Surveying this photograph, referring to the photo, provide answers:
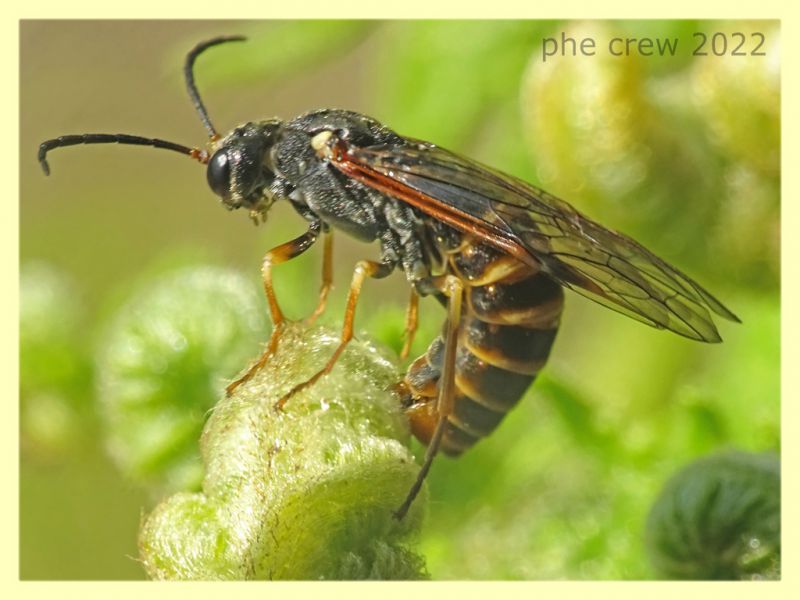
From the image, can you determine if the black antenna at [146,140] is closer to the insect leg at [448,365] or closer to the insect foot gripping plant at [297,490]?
the insect leg at [448,365]

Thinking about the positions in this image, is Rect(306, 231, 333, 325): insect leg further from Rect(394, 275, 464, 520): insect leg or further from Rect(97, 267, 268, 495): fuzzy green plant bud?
Rect(394, 275, 464, 520): insect leg

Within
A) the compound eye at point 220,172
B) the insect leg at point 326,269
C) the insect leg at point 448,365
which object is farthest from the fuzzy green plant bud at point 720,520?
the compound eye at point 220,172

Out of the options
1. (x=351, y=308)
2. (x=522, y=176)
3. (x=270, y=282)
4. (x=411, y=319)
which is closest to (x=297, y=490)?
(x=351, y=308)

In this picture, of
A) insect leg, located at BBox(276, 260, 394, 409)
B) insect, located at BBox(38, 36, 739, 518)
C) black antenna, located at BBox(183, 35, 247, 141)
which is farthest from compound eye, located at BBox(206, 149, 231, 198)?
insect leg, located at BBox(276, 260, 394, 409)

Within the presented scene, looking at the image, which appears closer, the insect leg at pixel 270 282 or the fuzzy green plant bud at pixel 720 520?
the insect leg at pixel 270 282

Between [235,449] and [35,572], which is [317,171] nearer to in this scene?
[235,449]

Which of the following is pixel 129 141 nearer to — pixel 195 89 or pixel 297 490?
pixel 195 89
